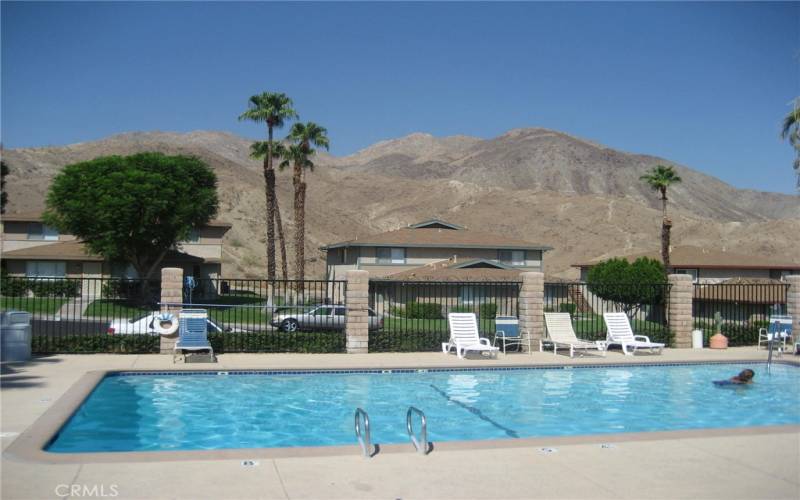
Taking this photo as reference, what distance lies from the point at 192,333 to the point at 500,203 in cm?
10077

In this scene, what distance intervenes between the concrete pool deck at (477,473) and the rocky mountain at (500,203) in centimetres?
6456

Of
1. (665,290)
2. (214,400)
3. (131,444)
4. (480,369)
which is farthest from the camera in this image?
(665,290)

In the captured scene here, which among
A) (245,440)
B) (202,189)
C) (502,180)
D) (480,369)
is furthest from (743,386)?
(502,180)

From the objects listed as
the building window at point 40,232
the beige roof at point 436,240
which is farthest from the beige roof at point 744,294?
the building window at point 40,232

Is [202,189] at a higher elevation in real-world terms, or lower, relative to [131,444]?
higher

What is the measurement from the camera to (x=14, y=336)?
46.5ft

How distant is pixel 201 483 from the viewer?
21.9ft

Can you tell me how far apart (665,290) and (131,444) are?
661 inches

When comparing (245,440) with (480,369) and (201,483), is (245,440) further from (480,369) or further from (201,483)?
→ (480,369)

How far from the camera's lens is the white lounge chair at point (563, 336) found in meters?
18.7

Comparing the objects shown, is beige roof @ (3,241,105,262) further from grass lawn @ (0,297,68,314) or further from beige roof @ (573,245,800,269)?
beige roof @ (573,245,800,269)
